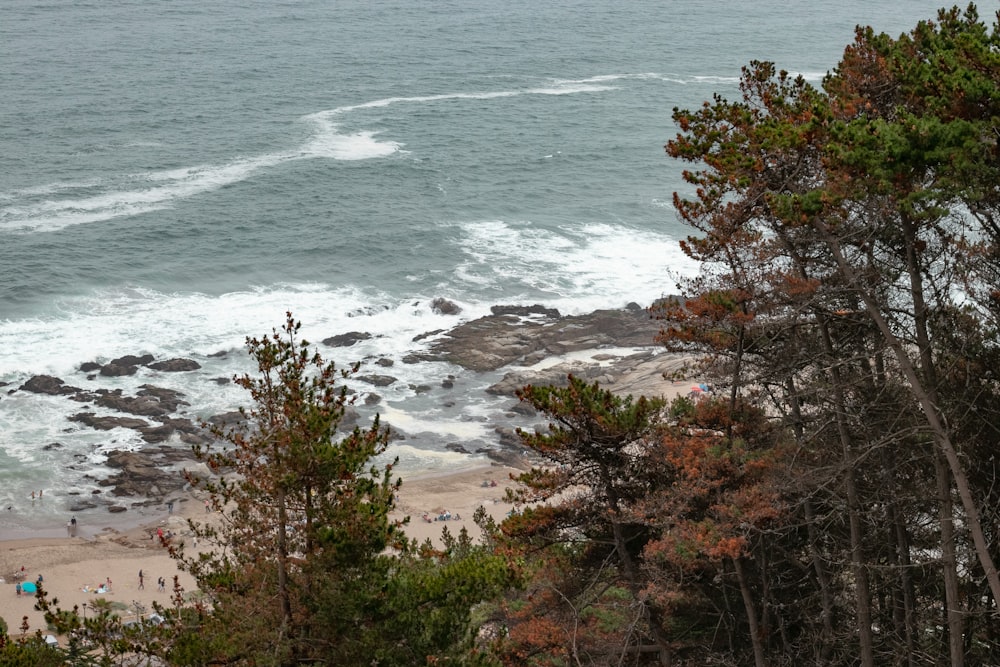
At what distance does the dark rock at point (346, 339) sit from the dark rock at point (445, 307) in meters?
4.15

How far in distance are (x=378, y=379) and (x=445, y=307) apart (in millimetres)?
7677

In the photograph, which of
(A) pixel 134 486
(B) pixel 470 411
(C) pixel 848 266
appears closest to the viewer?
(C) pixel 848 266

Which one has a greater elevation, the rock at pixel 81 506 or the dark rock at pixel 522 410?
the dark rock at pixel 522 410

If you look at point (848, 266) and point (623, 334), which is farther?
point (623, 334)

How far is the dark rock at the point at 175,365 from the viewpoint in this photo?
136 feet

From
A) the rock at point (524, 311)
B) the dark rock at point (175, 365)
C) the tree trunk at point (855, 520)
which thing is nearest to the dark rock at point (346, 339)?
the dark rock at point (175, 365)

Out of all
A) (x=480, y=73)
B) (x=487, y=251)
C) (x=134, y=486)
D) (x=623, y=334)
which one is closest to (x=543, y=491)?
(x=134, y=486)

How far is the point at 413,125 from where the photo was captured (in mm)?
79812

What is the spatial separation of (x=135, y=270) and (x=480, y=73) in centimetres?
5286

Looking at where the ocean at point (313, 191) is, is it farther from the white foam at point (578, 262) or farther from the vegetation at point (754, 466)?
the vegetation at point (754, 466)

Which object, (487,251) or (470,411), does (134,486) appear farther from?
(487,251)

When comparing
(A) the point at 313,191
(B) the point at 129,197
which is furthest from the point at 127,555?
(A) the point at 313,191

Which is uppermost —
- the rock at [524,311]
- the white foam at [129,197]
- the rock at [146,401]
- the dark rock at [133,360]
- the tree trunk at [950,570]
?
the white foam at [129,197]

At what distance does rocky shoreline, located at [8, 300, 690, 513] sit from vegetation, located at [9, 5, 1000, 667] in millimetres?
17931
